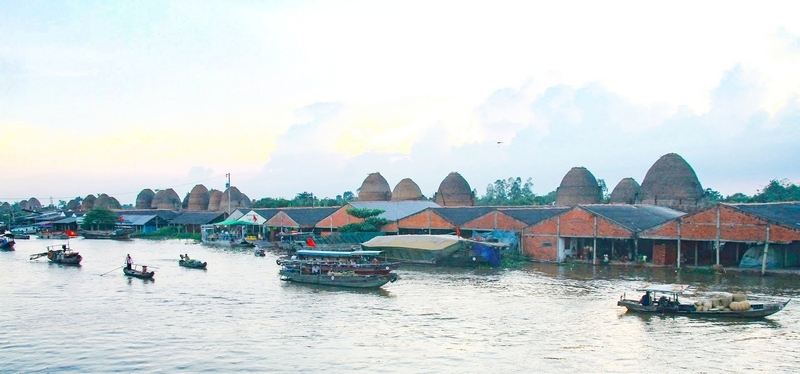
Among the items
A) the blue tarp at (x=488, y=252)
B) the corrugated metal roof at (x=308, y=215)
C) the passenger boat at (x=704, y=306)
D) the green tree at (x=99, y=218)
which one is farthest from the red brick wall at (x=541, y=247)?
the green tree at (x=99, y=218)

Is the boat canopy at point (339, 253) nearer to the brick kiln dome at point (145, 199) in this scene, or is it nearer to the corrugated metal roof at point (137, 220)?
the corrugated metal roof at point (137, 220)

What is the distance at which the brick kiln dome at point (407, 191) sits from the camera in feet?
210

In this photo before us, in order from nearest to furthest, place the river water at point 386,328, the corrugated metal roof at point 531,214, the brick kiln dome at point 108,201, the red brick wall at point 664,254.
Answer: the river water at point 386,328 < the red brick wall at point 664,254 < the corrugated metal roof at point 531,214 < the brick kiln dome at point 108,201

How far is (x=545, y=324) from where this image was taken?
18.9 meters

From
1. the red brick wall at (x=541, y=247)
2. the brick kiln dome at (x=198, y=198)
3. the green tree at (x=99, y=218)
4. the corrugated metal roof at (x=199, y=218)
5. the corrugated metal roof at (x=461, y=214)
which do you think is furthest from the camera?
the brick kiln dome at (x=198, y=198)

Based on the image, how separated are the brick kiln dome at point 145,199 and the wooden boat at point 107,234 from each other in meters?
32.1

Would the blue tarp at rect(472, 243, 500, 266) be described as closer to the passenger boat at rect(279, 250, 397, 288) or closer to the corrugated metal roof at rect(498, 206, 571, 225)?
the corrugated metal roof at rect(498, 206, 571, 225)

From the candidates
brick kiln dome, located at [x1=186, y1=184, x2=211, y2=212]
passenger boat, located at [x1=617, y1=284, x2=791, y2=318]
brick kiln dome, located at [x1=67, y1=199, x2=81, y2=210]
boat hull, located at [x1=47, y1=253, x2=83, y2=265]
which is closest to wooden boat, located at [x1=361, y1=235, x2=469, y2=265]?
passenger boat, located at [x1=617, y1=284, x2=791, y2=318]

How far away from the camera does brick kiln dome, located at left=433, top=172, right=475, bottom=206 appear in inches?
2338

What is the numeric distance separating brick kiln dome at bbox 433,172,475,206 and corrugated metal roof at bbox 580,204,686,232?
1930 cm

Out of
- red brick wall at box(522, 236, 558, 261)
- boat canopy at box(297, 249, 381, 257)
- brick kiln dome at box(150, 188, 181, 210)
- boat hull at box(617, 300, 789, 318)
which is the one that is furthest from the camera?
brick kiln dome at box(150, 188, 181, 210)

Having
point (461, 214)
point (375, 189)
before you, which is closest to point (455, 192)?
point (375, 189)

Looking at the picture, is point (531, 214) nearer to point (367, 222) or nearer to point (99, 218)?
point (367, 222)

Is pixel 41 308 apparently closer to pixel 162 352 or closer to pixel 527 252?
pixel 162 352
